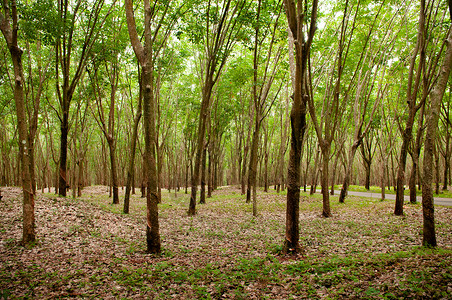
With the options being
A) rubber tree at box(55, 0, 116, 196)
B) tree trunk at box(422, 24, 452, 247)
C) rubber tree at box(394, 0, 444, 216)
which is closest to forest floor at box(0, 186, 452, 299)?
tree trunk at box(422, 24, 452, 247)

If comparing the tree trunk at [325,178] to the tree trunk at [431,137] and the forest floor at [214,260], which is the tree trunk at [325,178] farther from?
the tree trunk at [431,137]

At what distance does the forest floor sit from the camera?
14.4 feet

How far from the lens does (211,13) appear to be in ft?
36.3

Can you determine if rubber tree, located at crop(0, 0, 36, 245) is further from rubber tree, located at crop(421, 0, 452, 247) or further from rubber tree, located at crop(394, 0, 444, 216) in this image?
rubber tree, located at crop(394, 0, 444, 216)

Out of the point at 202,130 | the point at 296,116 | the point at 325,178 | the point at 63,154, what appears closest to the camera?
the point at 296,116

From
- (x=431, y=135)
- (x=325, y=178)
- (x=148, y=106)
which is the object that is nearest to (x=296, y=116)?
(x=431, y=135)

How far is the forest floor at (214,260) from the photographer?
4.39m

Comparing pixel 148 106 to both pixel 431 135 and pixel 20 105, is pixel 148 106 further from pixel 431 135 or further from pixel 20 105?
pixel 431 135

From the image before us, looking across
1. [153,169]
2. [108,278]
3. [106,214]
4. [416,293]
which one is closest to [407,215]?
[416,293]

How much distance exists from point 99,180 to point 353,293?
44717 mm

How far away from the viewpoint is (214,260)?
20.9ft

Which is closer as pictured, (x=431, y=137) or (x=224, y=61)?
(x=431, y=137)

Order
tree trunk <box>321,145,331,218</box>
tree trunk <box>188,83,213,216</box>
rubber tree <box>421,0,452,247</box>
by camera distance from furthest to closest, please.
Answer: tree trunk <box>188,83,213,216</box> → tree trunk <box>321,145,331,218</box> → rubber tree <box>421,0,452,247</box>

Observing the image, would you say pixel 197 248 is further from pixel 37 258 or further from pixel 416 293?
pixel 416 293
